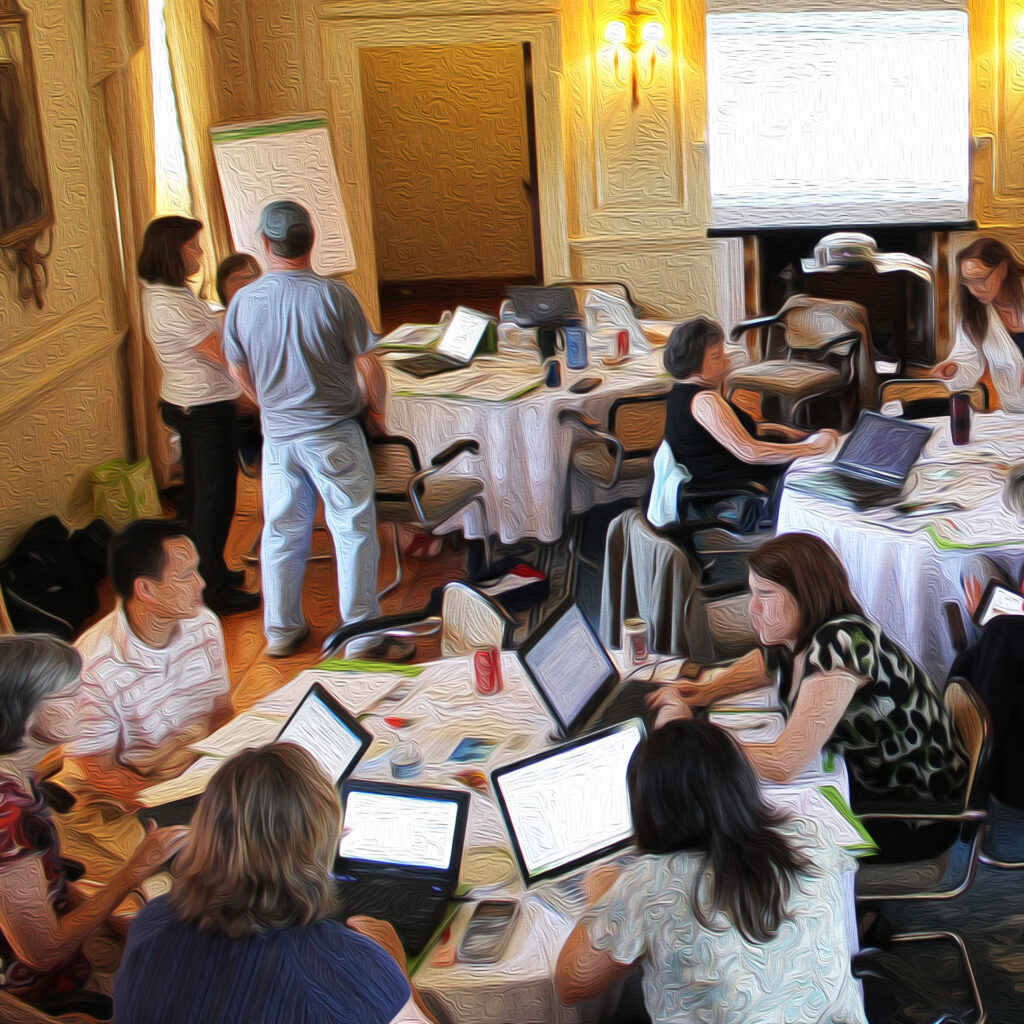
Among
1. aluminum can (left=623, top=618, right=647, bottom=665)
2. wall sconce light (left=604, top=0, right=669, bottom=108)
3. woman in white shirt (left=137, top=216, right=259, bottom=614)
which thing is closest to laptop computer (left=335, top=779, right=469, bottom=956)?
aluminum can (left=623, top=618, right=647, bottom=665)

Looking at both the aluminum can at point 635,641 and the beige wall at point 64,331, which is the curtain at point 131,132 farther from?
the aluminum can at point 635,641

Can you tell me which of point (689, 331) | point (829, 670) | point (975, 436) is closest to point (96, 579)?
point (829, 670)

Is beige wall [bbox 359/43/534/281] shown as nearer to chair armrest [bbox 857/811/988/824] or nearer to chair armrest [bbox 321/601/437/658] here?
chair armrest [bbox 321/601/437/658]

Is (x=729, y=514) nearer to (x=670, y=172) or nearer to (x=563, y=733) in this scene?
(x=670, y=172)

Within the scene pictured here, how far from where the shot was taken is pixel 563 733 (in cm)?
306

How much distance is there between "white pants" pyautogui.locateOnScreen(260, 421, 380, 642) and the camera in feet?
14.2

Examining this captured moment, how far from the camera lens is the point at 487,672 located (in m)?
3.24

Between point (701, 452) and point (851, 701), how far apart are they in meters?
1.84

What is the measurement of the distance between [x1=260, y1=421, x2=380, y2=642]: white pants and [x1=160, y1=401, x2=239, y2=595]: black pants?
125mm

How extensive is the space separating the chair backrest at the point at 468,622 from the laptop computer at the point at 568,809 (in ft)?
2.32

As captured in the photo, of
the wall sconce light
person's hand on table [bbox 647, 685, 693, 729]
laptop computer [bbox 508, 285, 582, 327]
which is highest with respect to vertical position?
the wall sconce light

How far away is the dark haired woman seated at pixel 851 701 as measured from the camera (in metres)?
2.99

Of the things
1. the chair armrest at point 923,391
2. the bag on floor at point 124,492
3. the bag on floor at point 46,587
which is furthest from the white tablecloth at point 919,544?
the bag on floor at point 46,587

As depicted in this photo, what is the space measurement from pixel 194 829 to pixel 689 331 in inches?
126
